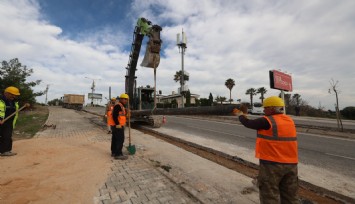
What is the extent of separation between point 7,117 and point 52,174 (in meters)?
2.95

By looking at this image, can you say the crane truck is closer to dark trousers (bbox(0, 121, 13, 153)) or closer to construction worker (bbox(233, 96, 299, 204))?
dark trousers (bbox(0, 121, 13, 153))

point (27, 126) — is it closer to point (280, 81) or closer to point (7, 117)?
point (7, 117)

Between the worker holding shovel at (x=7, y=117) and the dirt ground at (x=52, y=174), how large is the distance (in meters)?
0.39

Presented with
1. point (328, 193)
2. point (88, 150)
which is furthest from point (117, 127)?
point (328, 193)

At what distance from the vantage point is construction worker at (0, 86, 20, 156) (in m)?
6.41

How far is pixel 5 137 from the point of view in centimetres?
651

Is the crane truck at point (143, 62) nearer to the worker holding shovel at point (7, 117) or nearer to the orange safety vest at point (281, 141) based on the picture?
the worker holding shovel at point (7, 117)

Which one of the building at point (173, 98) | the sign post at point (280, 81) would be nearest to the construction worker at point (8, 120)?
the sign post at point (280, 81)

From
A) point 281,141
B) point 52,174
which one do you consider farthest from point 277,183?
point 52,174

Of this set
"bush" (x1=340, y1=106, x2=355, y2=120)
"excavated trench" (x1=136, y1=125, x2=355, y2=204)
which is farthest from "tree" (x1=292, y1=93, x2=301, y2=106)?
"excavated trench" (x1=136, y1=125, x2=355, y2=204)

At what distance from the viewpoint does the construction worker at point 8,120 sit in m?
6.41

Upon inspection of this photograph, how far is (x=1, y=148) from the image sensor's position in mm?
6410

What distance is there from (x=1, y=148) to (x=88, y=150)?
2297 millimetres

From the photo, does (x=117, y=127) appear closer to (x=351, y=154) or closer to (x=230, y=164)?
(x=230, y=164)
